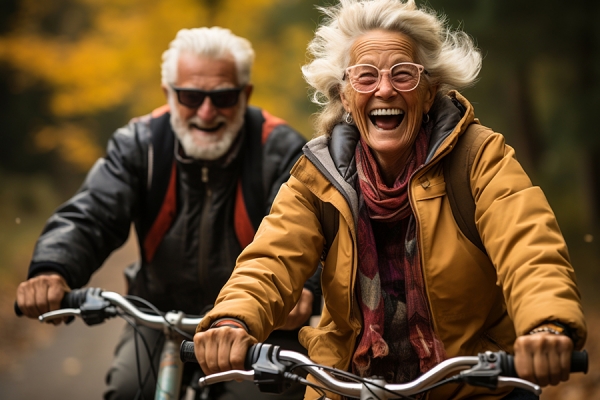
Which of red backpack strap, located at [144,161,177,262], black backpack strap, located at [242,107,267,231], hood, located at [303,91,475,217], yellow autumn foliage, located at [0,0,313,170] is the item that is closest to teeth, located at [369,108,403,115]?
hood, located at [303,91,475,217]

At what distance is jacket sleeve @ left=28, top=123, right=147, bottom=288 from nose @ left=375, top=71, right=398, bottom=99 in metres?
1.65

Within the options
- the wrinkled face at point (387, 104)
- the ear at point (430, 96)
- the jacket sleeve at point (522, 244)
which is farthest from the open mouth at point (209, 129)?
the jacket sleeve at point (522, 244)

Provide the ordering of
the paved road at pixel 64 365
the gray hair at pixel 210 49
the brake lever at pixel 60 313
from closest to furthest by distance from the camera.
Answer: the brake lever at pixel 60 313 → the gray hair at pixel 210 49 → the paved road at pixel 64 365

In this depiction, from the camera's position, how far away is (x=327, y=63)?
9.72 ft

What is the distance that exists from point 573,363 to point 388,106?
1129 mm

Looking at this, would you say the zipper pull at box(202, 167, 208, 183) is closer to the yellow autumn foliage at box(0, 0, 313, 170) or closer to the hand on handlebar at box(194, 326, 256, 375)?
the hand on handlebar at box(194, 326, 256, 375)

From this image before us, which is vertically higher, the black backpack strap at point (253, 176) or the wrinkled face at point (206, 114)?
the wrinkled face at point (206, 114)

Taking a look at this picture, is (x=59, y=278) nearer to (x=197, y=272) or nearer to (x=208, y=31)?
(x=197, y=272)

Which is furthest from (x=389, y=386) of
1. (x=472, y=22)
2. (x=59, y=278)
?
(x=472, y=22)

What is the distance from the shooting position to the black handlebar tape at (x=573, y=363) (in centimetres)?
190

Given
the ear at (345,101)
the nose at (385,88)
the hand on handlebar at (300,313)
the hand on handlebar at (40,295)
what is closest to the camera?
the nose at (385,88)

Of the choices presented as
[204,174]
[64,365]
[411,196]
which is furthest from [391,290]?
[64,365]

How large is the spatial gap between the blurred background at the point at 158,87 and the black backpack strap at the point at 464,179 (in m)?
5.96

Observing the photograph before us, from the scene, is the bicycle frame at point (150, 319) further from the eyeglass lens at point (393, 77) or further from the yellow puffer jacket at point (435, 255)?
the eyeglass lens at point (393, 77)
